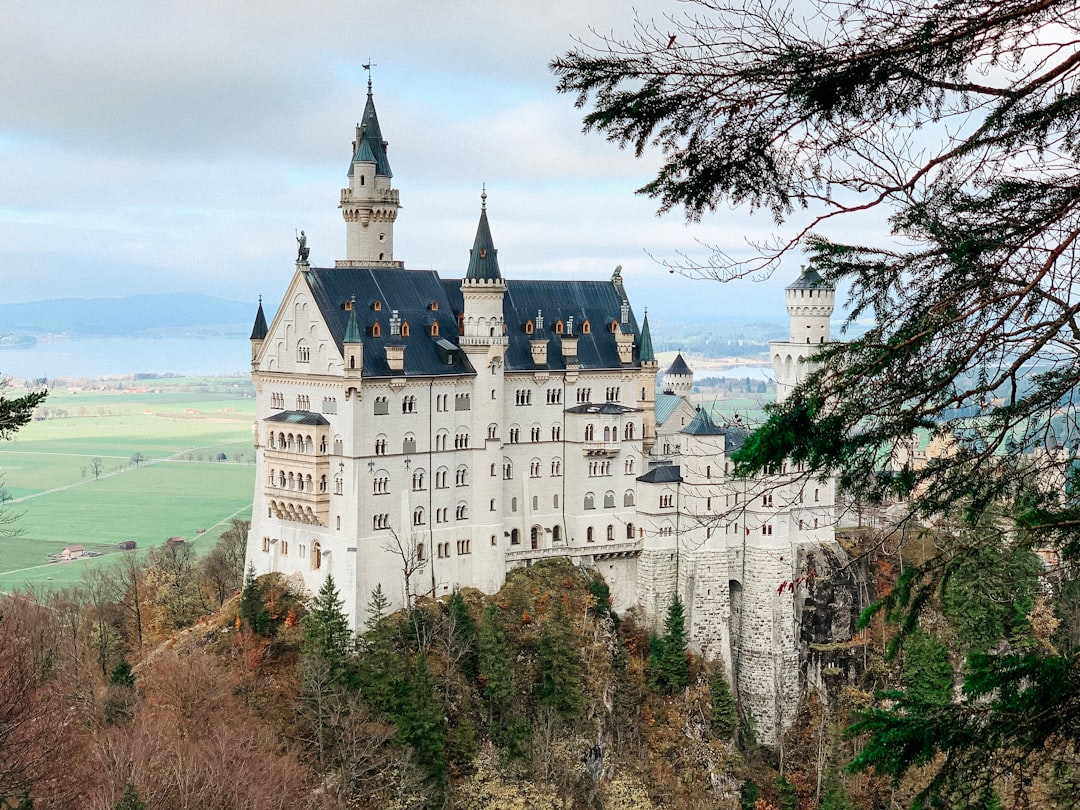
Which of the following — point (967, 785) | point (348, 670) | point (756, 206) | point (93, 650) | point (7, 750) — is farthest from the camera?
point (93, 650)

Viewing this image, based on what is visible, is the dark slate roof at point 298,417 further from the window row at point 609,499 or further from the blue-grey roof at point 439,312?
the window row at point 609,499

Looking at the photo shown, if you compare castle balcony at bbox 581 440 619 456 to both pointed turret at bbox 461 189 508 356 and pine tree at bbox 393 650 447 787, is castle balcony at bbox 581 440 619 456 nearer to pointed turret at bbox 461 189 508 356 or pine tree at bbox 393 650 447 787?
pointed turret at bbox 461 189 508 356

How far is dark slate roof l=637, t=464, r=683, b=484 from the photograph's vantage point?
7994cm

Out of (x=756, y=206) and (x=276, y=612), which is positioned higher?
(x=756, y=206)

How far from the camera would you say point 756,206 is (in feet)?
67.5

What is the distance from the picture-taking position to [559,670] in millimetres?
72875

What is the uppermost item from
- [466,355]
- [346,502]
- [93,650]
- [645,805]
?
[466,355]

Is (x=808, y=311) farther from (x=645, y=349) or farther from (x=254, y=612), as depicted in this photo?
(x=254, y=612)

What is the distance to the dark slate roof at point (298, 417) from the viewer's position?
237 ft

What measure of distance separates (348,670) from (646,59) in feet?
169

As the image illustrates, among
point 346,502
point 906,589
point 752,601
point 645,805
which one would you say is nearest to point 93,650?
point 346,502

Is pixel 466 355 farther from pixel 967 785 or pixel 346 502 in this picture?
pixel 967 785

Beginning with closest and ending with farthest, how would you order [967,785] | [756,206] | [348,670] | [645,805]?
[967,785]
[756,206]
[348,670]
[645,805]

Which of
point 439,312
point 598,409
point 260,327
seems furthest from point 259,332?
point 598,409
